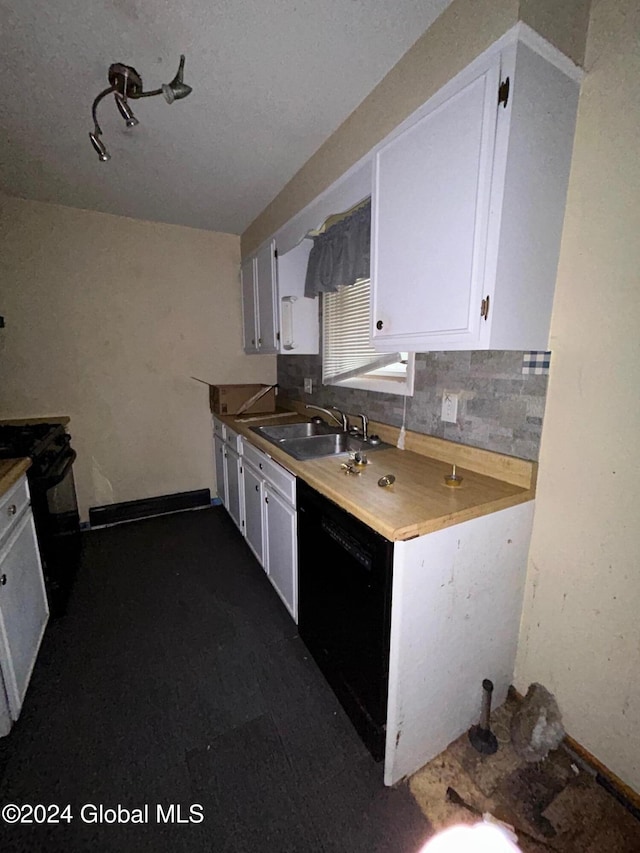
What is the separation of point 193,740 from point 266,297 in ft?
8.06

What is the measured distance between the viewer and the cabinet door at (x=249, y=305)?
2.71 metres

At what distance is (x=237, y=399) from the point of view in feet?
9.27

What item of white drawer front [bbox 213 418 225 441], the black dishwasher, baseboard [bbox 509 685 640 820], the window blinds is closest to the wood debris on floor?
baseboard [bbox 509 685 640 820]

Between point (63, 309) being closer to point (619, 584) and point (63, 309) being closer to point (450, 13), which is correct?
point (450, 13)

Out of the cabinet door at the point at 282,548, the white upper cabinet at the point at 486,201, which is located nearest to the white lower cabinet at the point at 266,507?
the cabinet door at the point at 282,548

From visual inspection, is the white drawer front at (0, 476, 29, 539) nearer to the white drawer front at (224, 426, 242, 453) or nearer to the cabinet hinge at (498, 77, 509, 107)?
the white drawer front at (224, 426, 242, 453)

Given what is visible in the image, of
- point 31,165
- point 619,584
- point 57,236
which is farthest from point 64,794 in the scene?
point 57,236

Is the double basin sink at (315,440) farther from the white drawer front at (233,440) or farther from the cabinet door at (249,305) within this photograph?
the cabinet door at (249,305)

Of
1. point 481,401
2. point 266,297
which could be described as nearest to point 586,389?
point 481,401

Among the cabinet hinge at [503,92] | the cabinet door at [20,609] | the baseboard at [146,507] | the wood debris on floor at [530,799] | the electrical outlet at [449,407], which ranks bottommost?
the wood debris on floor at [530,799]

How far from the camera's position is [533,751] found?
1.20m

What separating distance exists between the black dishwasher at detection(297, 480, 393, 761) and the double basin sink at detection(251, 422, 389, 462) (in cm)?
53

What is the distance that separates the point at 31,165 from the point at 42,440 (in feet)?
5.09

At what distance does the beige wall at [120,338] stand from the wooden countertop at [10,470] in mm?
1274
